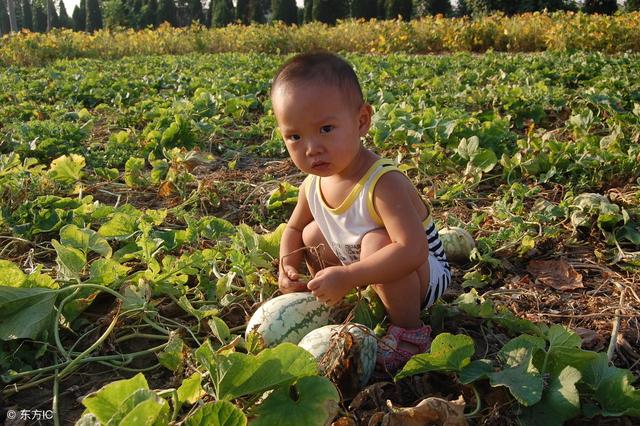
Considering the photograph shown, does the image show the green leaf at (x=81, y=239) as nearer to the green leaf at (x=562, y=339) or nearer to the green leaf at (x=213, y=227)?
the green leaf at (x=213, y=227)

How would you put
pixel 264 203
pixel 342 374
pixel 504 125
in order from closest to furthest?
1. pixel 342 374
2. pixel 264 203
3. pixel 504 125

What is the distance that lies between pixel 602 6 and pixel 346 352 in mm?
29121

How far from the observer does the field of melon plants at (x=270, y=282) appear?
1.60 meters

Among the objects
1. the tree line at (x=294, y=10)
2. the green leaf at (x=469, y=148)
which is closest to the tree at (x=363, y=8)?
the tree line at (x=294, y=10)

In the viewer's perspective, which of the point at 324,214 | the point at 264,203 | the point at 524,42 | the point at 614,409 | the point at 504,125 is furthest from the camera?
the point at 524,42

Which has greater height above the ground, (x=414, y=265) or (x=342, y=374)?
(x=414, y=265)

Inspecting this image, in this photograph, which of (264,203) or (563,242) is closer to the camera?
(563,242)

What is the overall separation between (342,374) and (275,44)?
59.1 ft

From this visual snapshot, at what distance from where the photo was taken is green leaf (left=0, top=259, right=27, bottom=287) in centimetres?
212

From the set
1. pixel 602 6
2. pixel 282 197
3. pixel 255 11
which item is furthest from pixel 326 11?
pixel 282 197

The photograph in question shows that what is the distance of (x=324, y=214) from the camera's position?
225 cm

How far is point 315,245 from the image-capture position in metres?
2.36

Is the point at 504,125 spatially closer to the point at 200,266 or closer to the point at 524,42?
the point at 200,266

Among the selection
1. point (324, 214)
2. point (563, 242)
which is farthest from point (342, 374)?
point (563, 242)
